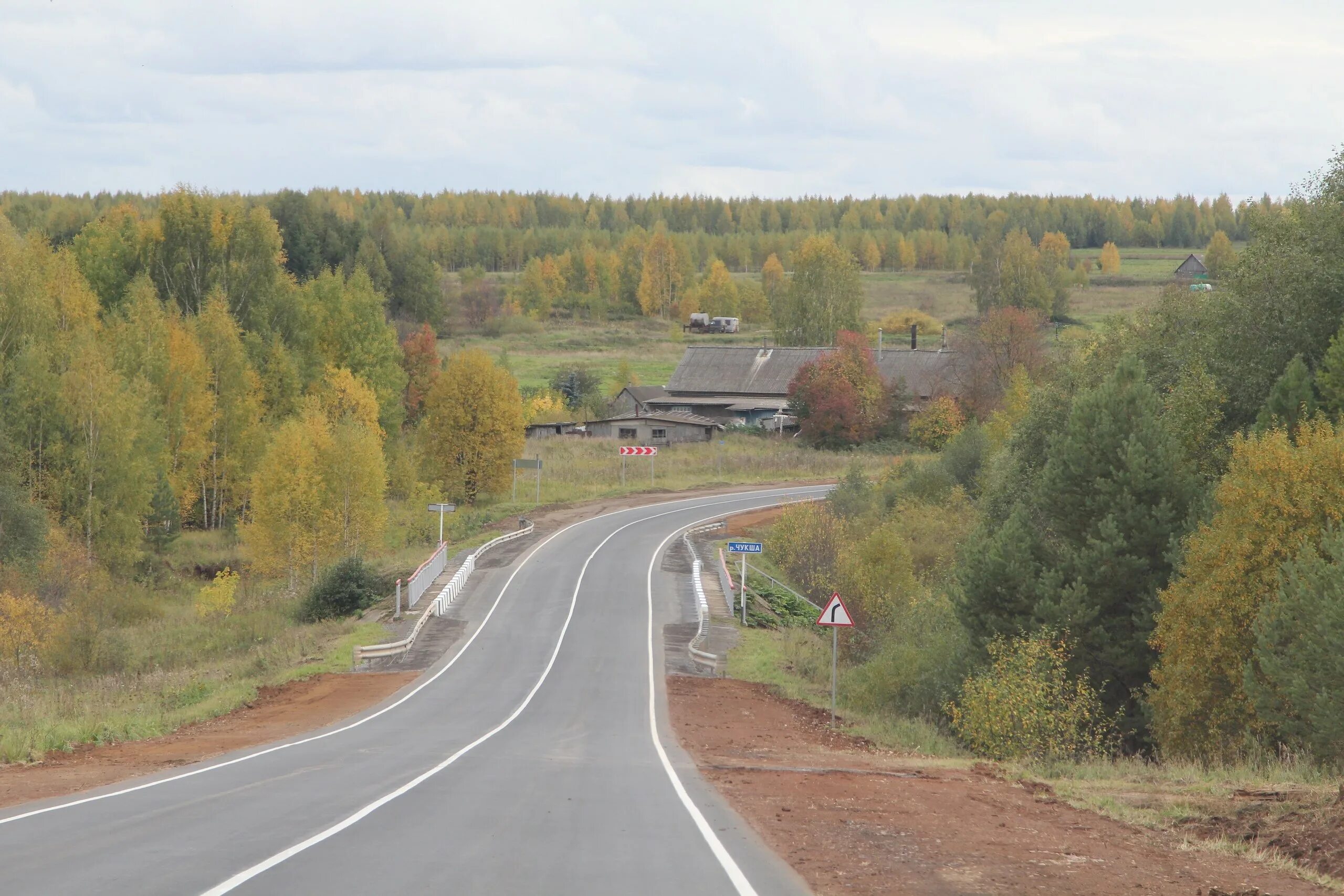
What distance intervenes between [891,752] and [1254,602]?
781 centimetres

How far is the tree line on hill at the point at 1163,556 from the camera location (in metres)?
22.0

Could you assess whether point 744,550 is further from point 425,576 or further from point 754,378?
point 754,378

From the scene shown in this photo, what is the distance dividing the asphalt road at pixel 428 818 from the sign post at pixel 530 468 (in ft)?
100

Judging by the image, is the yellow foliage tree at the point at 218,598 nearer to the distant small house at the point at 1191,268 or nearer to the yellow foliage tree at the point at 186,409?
the yellow foliage tree at the point at 186,409

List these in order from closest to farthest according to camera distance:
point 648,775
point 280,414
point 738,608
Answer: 1. point 648,775
2. point 738,608
3. point 280,414

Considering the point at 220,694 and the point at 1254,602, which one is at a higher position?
the point at 1254,602

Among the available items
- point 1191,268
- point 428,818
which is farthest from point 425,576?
point 1191,268

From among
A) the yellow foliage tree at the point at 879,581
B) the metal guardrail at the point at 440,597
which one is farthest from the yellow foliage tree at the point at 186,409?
the yellow foliage tree at the point at 879,581

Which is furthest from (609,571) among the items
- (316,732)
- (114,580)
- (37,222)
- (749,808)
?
(37,222)

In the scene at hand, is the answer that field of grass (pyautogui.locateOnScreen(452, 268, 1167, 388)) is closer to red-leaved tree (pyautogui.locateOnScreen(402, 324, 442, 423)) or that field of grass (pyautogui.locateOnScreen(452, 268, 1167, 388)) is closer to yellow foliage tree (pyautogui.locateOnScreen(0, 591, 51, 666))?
red-leaved tree (pyautogui.locateOnScreen(402, 324, 442, 423))

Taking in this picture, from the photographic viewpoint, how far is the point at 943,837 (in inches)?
450

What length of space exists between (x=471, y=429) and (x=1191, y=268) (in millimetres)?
144406

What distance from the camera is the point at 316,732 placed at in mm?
21969

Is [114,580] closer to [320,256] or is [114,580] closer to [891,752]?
[891,752]
